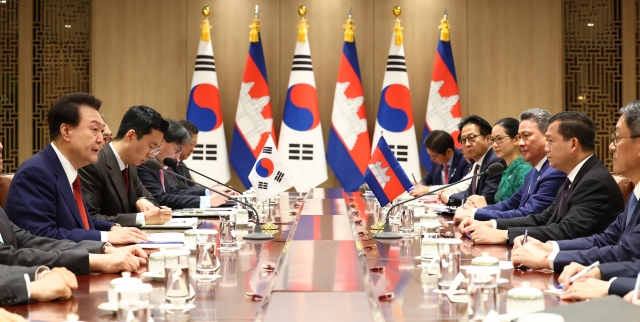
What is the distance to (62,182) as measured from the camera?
3141 millimetres

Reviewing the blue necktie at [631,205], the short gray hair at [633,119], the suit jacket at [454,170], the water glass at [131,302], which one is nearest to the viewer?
the water glass at [131,302]

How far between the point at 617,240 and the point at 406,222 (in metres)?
0.95

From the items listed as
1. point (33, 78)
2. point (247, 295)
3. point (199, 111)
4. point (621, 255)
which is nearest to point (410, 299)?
point (247, 295)

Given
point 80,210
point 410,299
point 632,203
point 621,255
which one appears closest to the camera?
point 410,299

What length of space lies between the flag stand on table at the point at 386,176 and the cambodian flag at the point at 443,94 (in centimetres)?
436

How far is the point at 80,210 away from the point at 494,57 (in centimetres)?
603

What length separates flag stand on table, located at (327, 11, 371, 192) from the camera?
8.04 metres

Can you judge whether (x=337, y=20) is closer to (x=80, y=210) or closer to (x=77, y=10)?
(x=77, y=10)

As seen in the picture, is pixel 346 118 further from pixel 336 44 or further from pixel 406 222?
pixel 406 222

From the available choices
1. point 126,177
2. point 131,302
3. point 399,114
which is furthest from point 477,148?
point 131,302

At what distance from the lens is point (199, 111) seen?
7.95 metres

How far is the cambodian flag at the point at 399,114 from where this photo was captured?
798 cm

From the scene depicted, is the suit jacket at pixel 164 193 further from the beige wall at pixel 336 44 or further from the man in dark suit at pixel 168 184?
the beige wall at pixel 336 44

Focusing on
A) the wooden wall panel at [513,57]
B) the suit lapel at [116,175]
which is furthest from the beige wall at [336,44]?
the suit lapel at [116,175]
